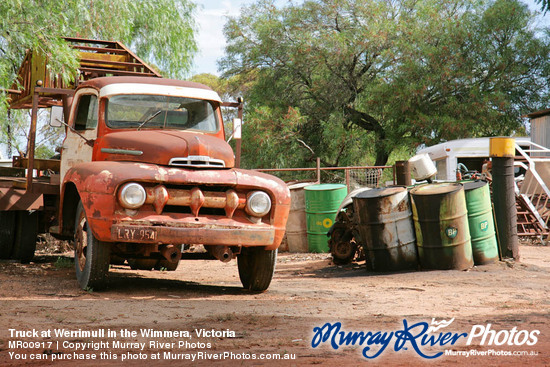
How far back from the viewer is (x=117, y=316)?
18.0 feet

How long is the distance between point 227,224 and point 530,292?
368 centimetres

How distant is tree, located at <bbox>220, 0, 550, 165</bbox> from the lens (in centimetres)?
2600

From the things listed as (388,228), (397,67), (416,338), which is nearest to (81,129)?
(388,228)

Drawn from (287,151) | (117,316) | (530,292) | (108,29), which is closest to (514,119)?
(287,151)

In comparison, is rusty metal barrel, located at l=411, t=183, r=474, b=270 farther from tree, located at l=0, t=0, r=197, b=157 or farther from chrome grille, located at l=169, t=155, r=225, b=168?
tree, located at l=0, t=0, r=197, b=157

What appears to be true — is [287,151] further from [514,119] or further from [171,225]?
[171,225]

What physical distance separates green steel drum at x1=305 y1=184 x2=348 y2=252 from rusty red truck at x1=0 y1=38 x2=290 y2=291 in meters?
5.19

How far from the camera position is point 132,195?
6.27m

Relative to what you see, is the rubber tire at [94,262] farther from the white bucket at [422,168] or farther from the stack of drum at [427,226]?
the white bucket at [422,168]

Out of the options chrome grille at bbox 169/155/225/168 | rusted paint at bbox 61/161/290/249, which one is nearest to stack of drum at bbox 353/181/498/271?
rusted paint at bbox 61/161/290/249

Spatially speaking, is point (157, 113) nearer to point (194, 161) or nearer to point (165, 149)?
point (165, 149)

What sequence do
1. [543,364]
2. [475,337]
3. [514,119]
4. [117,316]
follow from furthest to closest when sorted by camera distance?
[514,119] < [117,316] < [475,337] < [543,364]

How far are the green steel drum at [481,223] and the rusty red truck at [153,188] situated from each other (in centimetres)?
361

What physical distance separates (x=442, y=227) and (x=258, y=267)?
3079mm
